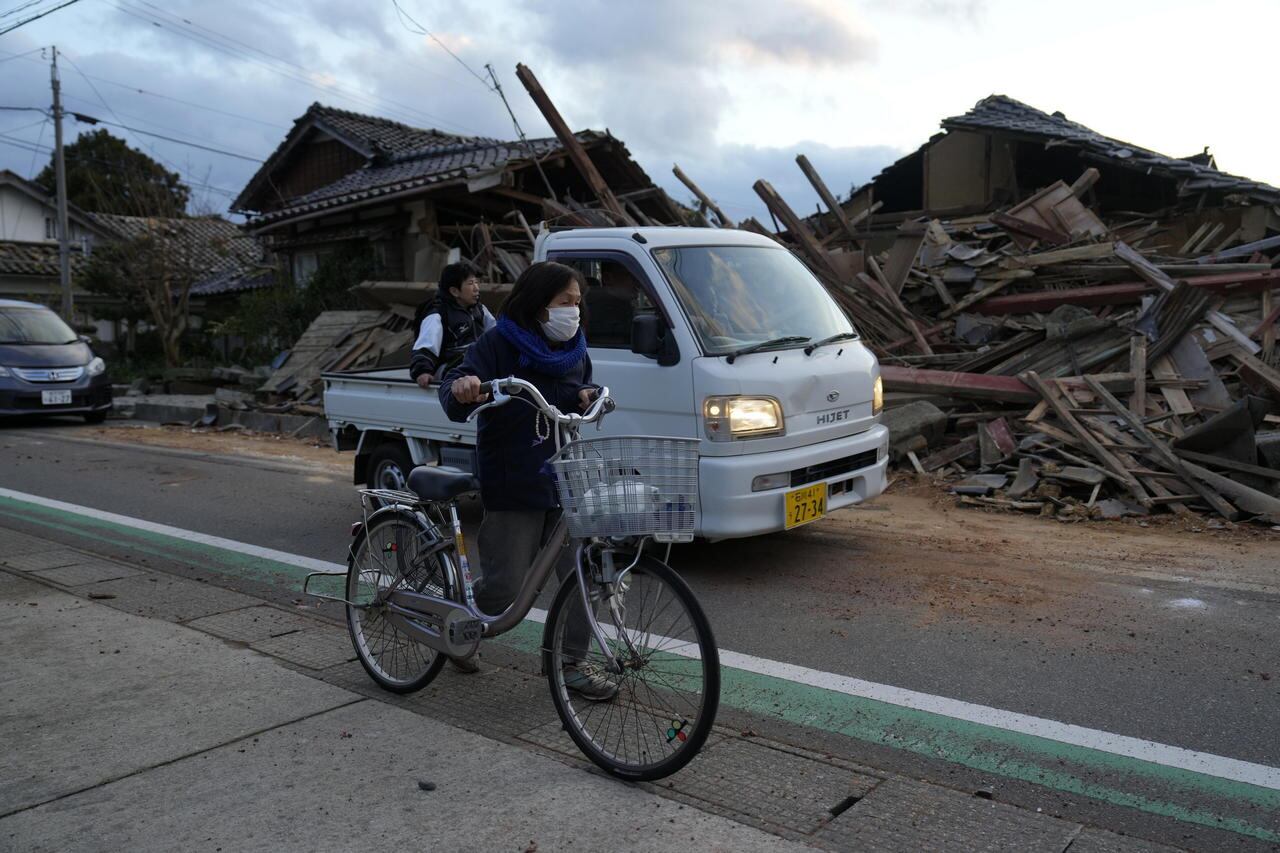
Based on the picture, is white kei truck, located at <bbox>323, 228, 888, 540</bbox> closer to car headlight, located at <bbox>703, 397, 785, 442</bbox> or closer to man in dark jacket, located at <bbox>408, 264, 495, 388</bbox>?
car headlight, located at <bbox>703, 397, 785, 442</bbox>

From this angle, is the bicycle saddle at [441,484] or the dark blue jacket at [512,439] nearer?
the dark blue jacket at [512,439]

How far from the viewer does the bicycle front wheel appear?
3.24 meters

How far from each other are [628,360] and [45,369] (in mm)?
12943

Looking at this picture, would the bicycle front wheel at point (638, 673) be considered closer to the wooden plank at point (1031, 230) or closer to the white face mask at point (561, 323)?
the white face mask at point (561, 323)

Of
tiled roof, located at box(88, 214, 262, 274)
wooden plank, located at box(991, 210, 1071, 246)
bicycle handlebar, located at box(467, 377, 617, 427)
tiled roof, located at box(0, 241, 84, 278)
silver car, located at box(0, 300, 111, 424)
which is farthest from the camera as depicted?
tiled roof, located at box(0, 241, 84, 278)

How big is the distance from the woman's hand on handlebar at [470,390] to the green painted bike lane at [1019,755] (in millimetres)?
1675

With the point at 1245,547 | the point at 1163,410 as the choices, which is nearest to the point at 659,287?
the point at 1245,547

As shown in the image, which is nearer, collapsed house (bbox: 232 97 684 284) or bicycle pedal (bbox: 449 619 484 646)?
bicycle pedal (bbox: 449 619 484 646)

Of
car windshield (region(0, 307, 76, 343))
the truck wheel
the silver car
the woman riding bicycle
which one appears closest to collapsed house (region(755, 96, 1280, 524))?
the truck wheel

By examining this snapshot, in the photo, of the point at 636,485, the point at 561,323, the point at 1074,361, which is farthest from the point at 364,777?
the point at 1074,361

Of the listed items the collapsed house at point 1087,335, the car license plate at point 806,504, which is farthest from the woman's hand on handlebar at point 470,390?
the collapsed house at point 1087,335

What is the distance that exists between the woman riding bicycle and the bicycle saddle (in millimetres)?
92

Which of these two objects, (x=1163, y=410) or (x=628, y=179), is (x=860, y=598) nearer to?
(x=1163, y=410)

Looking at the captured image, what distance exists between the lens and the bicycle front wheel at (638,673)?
10.6 feet
